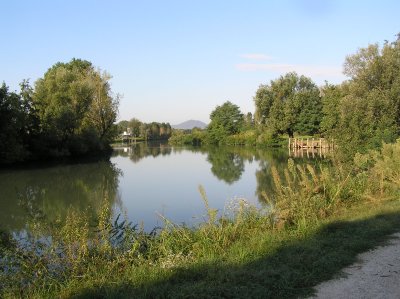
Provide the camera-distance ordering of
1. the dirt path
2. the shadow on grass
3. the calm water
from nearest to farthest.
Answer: the dirt path < the shadow on grass < the calm water

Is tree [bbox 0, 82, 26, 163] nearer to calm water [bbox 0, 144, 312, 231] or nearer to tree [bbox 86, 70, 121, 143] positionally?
calm water [bbox 0, 144, 312, 231]

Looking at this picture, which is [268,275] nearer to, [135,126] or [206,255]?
[206,255]

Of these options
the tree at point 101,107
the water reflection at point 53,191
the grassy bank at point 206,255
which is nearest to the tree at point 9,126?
the water reflection at point 53,191

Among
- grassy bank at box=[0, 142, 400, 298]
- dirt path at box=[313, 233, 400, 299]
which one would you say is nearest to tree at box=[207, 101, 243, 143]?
grassy bank at box=[0, 142, 400, 298]

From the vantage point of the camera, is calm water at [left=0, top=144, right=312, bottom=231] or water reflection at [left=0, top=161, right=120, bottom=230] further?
water reflection at [left=0, top=161, right=120, bottom=230]

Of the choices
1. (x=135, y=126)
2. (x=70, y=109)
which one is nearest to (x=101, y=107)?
(x=70, y=109)

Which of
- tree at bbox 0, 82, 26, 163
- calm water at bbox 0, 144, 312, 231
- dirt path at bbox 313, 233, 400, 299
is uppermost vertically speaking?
tree at bbox 0, 82, 26, 163

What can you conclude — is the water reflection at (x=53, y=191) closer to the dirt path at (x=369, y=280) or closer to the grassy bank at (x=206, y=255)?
the grassy bank at (x=206, y=255)

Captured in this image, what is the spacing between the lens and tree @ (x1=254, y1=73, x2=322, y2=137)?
53250 millimetres

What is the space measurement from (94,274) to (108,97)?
39.4 metres

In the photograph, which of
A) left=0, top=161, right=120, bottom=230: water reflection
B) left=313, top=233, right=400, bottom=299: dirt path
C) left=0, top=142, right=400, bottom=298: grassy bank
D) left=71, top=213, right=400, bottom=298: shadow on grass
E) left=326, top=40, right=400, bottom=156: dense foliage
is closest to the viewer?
left=313, top=233, right=400, bottom=299: dirt path

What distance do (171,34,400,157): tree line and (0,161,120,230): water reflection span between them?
1082cm

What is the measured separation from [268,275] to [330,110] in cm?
2250

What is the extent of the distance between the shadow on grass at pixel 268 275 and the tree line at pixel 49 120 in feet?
84.6
